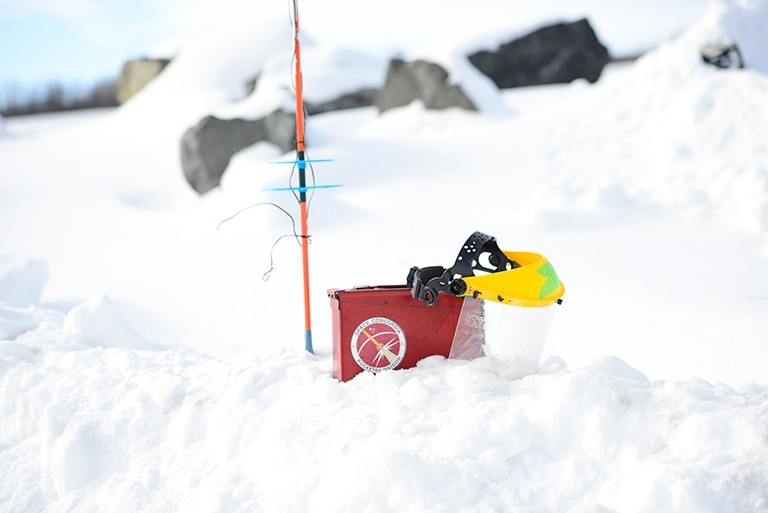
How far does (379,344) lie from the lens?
2902 millimetres

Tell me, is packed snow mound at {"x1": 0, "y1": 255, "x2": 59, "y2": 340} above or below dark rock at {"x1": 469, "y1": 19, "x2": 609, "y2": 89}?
below

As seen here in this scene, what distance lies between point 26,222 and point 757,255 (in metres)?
7.36

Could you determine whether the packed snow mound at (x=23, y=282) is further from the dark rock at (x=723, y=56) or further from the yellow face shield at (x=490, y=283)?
the dark rock at (x=723, y=56)

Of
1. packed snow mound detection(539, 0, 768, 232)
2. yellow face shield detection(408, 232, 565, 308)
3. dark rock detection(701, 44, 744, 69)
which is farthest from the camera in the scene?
dark rock detection(701, 44, 744, 69)

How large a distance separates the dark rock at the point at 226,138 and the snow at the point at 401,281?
0.29m

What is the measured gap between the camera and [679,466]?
7.11 ft

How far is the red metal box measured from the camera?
2895 millimetres

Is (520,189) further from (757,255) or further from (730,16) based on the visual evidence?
(730,16)

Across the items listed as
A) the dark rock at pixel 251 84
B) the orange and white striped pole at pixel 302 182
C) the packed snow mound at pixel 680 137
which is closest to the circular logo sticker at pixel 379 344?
the orange and white striped pole at pixel 302 182

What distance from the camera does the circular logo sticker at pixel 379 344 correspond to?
2.89 metres

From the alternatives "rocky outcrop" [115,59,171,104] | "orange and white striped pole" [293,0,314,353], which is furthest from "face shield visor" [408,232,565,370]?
"rocky outcrop" [115,59,171,104]

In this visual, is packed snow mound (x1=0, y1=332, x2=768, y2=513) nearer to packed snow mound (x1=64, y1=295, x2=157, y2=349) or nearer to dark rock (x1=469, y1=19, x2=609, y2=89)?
packed snow mound (x1=64, y1=295, x2=157, y2=349)

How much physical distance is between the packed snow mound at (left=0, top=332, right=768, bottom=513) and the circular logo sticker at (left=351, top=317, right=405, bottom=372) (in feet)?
0.35

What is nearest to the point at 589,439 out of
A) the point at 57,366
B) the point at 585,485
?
the point at 585,485
